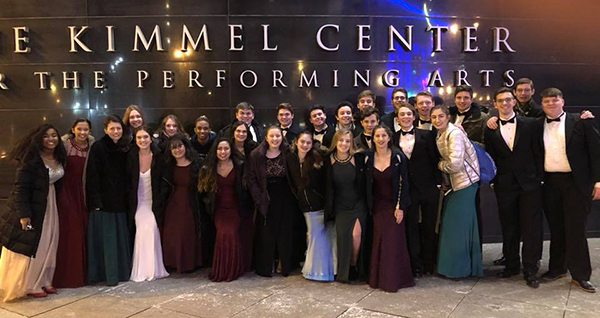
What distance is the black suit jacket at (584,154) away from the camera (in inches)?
188

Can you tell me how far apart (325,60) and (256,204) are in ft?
9.80

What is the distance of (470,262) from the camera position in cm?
523

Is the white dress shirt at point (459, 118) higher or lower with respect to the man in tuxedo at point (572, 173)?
higher

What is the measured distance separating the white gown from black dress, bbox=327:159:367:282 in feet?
7.37

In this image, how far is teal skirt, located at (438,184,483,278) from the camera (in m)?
5.20

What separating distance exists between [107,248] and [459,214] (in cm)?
419

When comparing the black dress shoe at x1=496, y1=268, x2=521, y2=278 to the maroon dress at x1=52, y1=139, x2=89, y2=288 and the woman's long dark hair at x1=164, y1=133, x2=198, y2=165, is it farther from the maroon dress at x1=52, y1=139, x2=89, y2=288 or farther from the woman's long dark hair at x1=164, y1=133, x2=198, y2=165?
the maroon dress at x1=52, y1=139, x2=89, y2=288

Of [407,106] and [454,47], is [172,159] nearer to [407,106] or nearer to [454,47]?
[407,106]

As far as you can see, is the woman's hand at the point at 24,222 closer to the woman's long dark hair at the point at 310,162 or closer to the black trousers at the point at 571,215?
the woman's long dark hair at the point at 310,162

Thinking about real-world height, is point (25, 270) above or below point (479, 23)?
below

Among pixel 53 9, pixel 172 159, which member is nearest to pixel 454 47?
pixel 172 159

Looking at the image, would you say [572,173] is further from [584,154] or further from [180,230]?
[180,230]

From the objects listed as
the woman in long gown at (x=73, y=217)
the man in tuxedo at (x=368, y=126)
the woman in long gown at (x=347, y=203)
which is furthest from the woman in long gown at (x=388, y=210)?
the woman in long gown at (x=73, y=217)

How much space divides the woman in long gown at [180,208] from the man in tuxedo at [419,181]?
2558 mm
